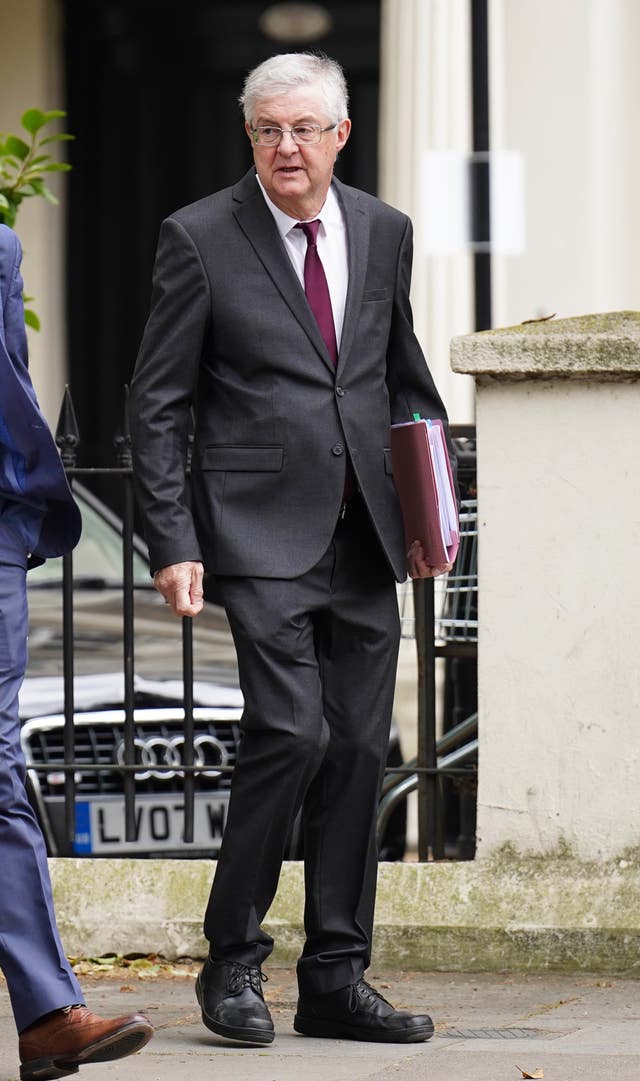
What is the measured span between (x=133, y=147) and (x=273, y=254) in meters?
8.60

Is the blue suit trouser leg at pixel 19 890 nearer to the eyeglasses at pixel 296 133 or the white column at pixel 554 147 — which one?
the eyeglasses at pixel 296 133

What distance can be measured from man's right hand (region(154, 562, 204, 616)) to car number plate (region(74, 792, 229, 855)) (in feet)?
5.25

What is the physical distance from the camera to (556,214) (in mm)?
9500

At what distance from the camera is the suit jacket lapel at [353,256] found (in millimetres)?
4090

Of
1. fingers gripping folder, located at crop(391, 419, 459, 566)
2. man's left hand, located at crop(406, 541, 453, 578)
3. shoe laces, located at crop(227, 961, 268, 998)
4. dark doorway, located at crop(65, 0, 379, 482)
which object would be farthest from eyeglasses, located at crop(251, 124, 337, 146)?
dark doorway, located at crop(65, 0, 379, 482)

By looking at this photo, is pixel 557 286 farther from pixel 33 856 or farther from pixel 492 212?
pixel 33 856

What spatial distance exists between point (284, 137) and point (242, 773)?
4.41 ft

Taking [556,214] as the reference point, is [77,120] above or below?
above

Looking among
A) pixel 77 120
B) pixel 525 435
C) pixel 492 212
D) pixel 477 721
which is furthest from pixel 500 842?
pixel 77 120

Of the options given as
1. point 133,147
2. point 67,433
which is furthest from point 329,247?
point 133,147

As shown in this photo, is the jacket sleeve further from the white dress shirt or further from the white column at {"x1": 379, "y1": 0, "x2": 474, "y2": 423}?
the white column at {"x1": 379, "y1": 0, "x2": 474, "y2": 423}

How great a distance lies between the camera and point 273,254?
4.08 meters

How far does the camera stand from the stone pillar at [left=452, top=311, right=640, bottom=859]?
4.85 meters

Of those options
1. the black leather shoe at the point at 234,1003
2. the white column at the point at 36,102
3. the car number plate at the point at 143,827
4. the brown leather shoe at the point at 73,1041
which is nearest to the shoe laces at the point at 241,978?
the black leather shoe at the point at 234,1003
